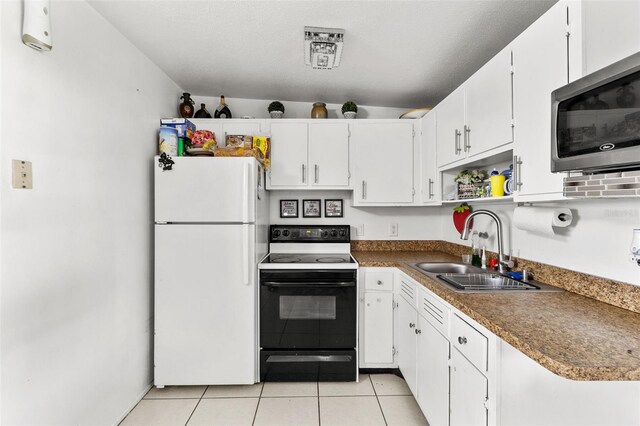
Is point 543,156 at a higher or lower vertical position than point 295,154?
lower

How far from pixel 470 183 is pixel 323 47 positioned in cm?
133

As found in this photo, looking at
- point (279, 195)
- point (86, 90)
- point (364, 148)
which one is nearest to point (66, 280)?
point (86, 90)

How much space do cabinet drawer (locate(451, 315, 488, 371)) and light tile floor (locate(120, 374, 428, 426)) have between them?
836mm

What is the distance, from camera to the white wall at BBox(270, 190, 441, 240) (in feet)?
9.61

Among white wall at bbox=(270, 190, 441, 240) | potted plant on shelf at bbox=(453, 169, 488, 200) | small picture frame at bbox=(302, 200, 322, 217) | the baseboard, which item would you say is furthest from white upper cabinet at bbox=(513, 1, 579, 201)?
the baseboard

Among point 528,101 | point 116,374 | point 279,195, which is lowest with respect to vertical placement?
point 116,374

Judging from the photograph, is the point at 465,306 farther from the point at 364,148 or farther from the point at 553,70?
the point at 364,148

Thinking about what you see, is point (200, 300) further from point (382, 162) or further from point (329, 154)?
point (382, 162)

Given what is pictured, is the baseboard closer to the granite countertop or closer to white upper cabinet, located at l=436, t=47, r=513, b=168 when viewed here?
the granite countertop

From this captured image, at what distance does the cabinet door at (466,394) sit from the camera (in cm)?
121

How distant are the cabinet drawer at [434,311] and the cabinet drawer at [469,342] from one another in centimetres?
7

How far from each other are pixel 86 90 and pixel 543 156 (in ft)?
7.35

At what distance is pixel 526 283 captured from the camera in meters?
1.63

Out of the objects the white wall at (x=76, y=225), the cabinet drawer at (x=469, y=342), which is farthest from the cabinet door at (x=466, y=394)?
the white wall at (x=76, y=225)
